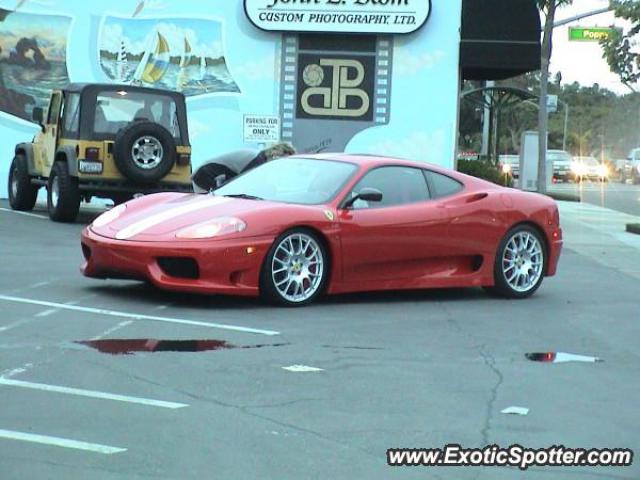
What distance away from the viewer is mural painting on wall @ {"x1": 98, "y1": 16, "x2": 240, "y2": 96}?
2216 centimetres

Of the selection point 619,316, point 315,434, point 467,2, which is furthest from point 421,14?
point 315,434

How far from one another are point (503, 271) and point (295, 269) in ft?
7.19

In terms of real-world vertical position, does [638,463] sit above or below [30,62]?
below

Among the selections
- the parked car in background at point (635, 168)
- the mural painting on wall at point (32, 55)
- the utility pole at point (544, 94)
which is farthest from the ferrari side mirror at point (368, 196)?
the parked car in background at point (635, 168)

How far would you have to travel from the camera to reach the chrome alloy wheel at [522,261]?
33.2 ft

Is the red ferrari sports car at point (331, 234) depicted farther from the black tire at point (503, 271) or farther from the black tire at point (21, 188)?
the black tire at point (21, 188)

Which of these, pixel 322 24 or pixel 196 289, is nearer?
pixel 196 289

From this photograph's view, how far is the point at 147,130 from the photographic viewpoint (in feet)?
50.2

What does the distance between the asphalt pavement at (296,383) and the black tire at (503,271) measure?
0.53 ft

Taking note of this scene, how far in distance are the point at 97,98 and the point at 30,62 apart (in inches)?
263

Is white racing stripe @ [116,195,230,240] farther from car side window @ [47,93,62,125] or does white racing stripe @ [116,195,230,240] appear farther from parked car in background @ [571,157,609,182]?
parked car in background @ [571,157,609,182]

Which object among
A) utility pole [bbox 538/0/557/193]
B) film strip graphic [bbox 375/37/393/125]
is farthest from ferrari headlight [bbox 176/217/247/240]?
utility pole [bbox 538/0/557/193]

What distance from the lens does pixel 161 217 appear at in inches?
348

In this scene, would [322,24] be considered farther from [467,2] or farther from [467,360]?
[467,360]
